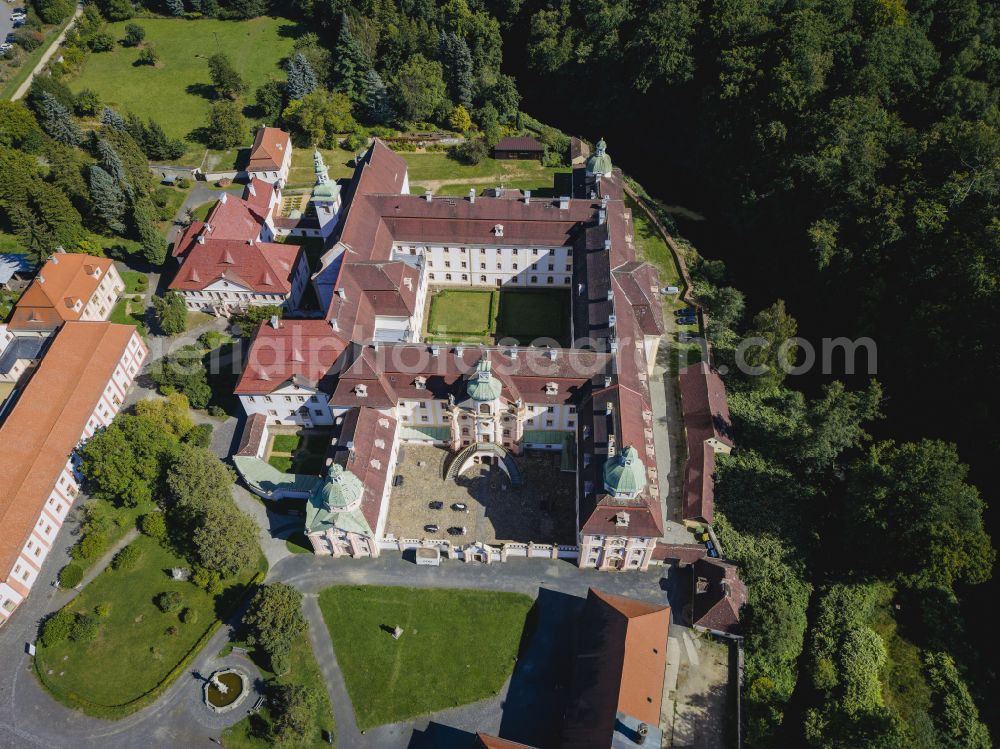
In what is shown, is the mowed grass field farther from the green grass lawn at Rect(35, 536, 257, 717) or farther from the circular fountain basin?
the circular fountain basin

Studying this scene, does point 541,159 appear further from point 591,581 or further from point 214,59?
point 591,581

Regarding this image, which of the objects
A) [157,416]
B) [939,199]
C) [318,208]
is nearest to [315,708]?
[157,416]

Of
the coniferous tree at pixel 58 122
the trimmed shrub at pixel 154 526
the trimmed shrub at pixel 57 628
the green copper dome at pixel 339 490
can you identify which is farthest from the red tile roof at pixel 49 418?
the coniferous tree at pixel 58 122

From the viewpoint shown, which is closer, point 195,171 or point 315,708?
point 315,708

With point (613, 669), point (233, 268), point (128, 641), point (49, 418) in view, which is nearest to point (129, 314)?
point (233, 268)

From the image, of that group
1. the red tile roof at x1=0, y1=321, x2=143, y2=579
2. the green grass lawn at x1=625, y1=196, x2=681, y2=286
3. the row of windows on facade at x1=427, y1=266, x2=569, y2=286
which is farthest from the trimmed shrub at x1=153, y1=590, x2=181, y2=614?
the green grass lawn at x1=625, y1=196, x2=681, y2=286

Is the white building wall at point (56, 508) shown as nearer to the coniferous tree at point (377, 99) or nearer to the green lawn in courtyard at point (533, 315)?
the green lawn in courtyard at point (533, 315)
